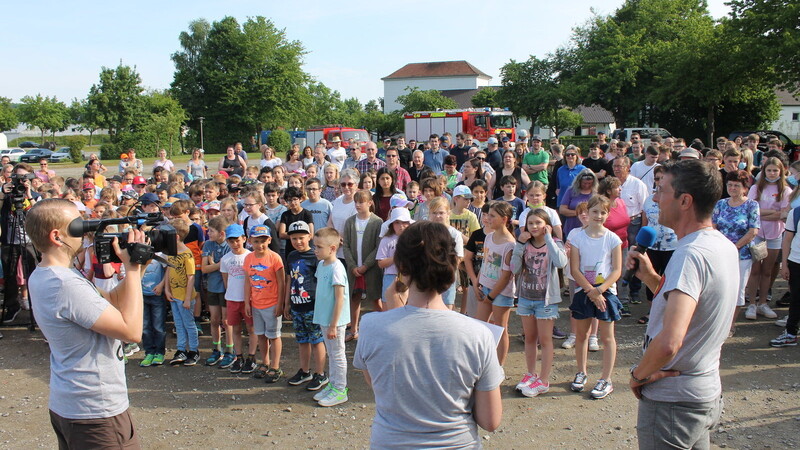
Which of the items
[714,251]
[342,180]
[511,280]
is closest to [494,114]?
[342,180]

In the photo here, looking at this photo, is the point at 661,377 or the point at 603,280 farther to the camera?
the point at 603,280

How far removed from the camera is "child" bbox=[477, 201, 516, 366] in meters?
5.20

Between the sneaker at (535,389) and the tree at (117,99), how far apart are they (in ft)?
170

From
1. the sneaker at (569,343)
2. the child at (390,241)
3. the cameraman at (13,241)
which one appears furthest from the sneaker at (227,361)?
the sneaker at (569,343)

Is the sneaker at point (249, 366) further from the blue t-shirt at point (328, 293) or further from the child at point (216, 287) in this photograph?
the blue t-shirt at point (328, 293)

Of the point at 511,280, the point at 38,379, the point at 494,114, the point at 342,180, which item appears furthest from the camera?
the point at 494,114

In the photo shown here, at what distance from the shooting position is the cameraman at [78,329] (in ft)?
8.37

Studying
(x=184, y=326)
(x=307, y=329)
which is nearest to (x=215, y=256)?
(x=184, y=326)

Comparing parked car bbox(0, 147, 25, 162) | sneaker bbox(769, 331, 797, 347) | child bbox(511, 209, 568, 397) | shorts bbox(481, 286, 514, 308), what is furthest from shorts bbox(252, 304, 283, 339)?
parked car bbox(0, 147, 25, 162)

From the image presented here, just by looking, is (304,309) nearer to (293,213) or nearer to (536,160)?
(293,213)

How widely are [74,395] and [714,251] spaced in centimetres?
290

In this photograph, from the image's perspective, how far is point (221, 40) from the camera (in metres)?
53.3

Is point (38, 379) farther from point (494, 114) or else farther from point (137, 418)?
point (494, 114)

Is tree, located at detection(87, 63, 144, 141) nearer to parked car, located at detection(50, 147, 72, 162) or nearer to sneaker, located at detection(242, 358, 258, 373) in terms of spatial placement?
parked car, located at detection(50, 147, 72, 162)
